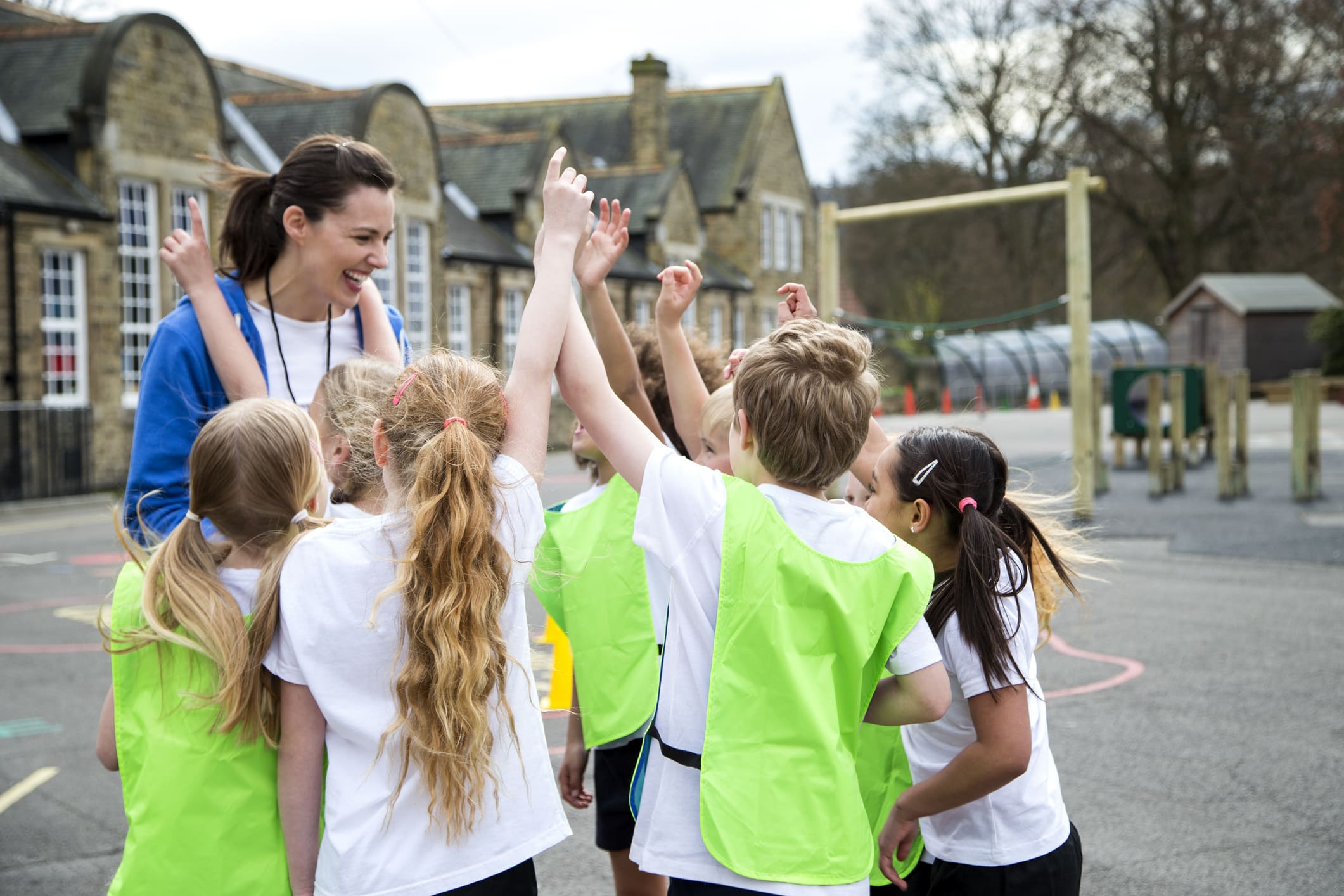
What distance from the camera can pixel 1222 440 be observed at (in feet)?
49.1

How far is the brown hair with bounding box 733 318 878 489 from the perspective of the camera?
2.24m

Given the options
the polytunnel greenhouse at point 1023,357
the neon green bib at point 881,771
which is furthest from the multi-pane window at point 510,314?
the neon green bib at point 881,771

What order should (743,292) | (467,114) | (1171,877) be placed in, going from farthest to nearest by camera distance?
(467,114), (743,292), (1171,877)

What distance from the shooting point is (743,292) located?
39812mm

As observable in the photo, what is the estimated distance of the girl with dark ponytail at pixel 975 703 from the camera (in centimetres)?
241

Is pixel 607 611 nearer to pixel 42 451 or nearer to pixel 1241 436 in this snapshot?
pixel 1241 436

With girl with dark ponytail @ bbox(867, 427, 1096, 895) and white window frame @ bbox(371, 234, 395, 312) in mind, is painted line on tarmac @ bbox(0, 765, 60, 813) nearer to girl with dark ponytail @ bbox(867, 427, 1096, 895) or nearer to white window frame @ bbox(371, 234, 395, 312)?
girl with dark ponytail @ bbox(867, 427, 1096, 895)

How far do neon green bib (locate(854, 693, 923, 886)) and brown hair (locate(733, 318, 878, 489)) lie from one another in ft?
2.45

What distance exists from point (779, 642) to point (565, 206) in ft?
3.09

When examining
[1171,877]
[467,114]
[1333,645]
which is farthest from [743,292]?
[1171,877]

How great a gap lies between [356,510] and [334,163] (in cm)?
87

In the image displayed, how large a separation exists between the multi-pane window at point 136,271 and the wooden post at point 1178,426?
611 inches

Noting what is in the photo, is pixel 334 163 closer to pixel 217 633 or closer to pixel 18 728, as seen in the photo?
pixel 217 633

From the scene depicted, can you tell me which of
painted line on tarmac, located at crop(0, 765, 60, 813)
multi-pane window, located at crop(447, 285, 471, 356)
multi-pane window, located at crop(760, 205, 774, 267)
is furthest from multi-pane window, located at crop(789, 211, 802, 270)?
painted line on tarmac, located at crop(0, 765, 60, 813)
